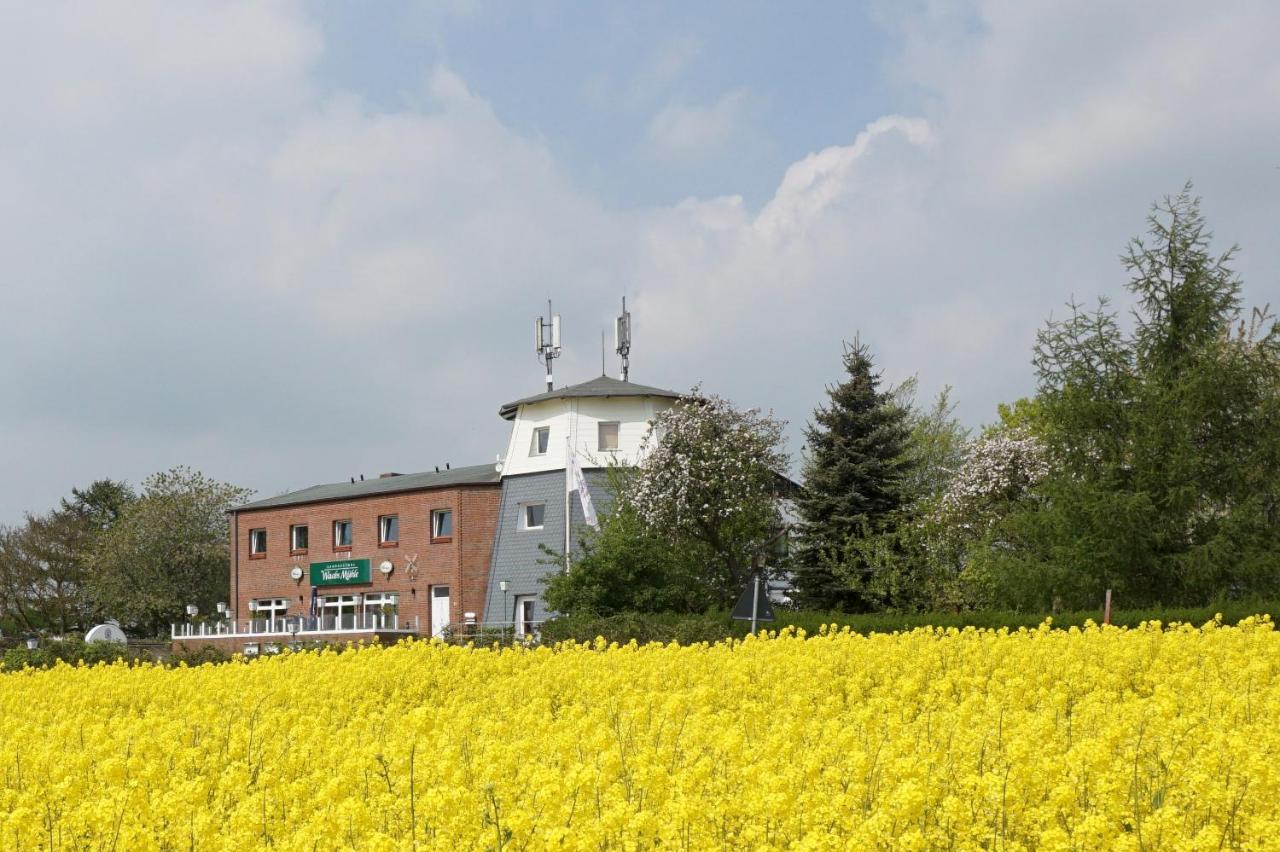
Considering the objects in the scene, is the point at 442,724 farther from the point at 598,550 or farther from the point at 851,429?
the point at 851,429

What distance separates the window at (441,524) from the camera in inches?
1921

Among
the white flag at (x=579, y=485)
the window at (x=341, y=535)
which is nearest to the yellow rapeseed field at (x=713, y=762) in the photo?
the white flag at (x=579, y=485)


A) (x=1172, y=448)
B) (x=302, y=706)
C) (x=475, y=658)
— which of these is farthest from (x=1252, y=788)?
(x=1172, y=448)

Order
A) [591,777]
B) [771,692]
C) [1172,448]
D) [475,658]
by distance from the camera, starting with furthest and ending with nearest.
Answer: [1172,448]
[475,658]
[771,692]
[591,777]

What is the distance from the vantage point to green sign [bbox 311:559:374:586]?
5078 centimetres

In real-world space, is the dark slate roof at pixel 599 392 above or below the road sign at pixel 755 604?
above

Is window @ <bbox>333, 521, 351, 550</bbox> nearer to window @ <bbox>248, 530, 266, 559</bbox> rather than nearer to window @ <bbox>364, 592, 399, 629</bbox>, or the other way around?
window @ <bbox>364, 592, 399, 629</bbox>

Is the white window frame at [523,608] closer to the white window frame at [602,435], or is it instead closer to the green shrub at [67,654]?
the white window frame at [602,435]

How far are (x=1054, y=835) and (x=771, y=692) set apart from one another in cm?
771

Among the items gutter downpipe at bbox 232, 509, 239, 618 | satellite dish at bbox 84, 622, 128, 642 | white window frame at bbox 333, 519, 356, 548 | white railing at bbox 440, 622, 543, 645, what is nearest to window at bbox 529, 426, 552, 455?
white railing at bbox 440, 622, 543, 645

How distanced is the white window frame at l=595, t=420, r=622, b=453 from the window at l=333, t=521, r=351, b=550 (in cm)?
1178

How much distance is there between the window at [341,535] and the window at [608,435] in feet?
38.8

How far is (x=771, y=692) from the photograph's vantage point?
1336 cm

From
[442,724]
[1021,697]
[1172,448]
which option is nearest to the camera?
[442,724]
